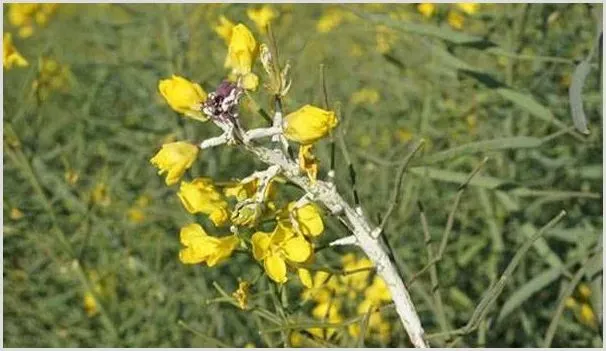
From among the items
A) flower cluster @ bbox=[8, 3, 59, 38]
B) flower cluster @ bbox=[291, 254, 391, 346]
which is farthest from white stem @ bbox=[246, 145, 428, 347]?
flower cluster @ bbox=[8, 3, 59, 38]

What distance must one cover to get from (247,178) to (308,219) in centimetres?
7

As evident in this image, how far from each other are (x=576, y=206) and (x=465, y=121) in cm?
37

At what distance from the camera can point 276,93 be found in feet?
3.38

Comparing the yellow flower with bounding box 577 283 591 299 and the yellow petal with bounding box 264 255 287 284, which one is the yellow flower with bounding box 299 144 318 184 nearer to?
the yellow petal with bounding box 264 255 287 284

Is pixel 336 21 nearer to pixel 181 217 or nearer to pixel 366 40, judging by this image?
pixel 366 40

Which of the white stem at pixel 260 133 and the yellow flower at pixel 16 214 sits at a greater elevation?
the white stem at pixel 260 133

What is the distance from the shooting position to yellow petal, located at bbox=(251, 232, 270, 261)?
3.49ft

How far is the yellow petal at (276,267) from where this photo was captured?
1.06 m

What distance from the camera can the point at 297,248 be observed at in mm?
1051

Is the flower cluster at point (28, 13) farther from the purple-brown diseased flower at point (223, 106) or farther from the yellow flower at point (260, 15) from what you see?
the purple-brown diseased flower at point (223, 106)

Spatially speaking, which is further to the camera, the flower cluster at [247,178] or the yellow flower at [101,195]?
the yellow flower at [101,195]

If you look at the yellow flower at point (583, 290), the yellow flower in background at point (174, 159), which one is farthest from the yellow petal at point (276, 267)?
the yellow flower at point (583, 290)

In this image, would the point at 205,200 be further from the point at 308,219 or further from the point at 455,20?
the point at 455,20

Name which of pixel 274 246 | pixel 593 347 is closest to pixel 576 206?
pixel 593 347
